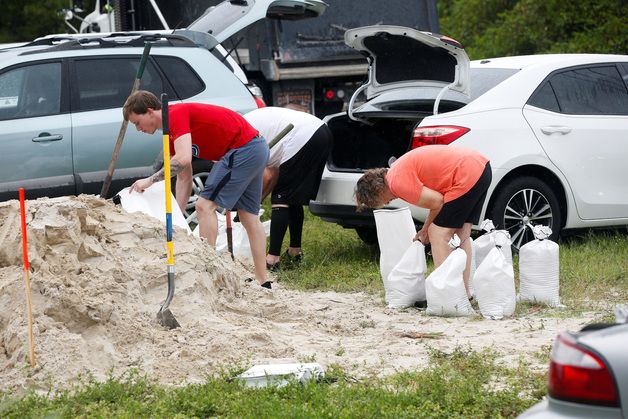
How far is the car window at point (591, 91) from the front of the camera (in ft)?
31.1

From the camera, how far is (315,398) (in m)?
5.41

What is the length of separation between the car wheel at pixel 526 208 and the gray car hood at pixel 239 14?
3471mm

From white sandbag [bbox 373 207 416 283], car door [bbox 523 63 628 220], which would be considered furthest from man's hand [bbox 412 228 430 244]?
car door [bbox 523 63 628 220]

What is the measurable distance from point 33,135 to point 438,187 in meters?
3.89

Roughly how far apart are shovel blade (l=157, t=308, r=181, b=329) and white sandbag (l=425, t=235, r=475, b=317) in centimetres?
177

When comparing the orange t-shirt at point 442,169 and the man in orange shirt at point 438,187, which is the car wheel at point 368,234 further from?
the orange t-shirt at point 442,169

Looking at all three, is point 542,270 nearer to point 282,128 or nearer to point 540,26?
point 282,128

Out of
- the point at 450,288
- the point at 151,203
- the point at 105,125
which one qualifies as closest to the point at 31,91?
the point at 105,125

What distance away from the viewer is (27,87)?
32.9 feet

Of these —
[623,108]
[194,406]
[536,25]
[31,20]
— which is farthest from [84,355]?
[31,20]

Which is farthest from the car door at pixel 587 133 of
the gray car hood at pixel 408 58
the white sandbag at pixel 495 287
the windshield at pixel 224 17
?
the windshield at pixel 224 17

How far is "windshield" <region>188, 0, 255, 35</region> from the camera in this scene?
37.3 feet

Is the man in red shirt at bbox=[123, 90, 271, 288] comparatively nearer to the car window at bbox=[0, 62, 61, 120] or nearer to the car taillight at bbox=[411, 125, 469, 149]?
the car taillight at bbox=[411, 125, 469, 149]

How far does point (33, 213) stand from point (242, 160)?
1910mm
